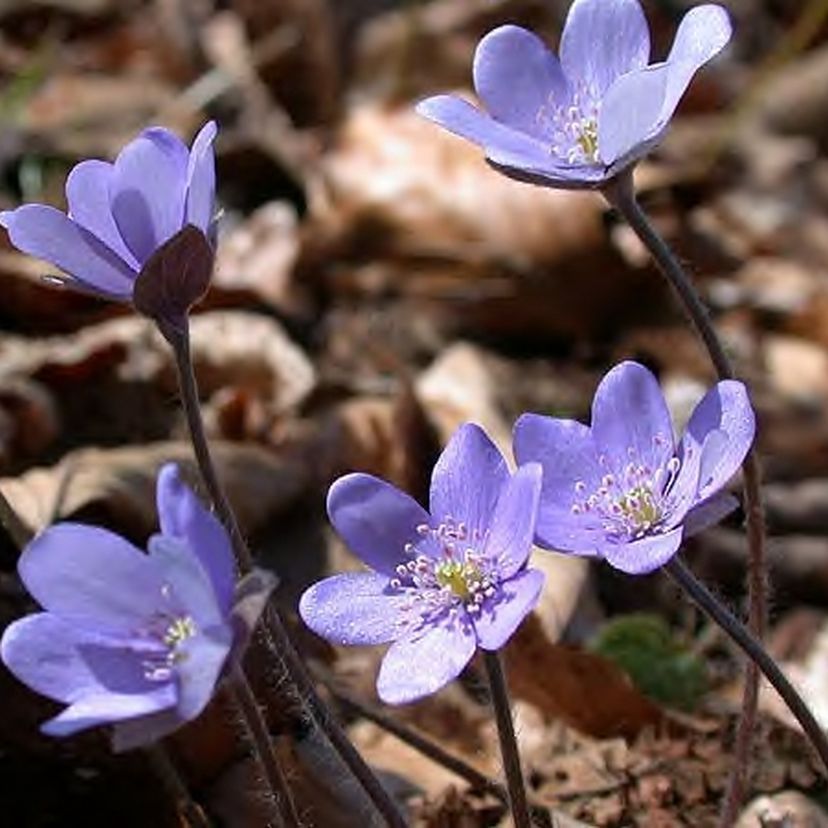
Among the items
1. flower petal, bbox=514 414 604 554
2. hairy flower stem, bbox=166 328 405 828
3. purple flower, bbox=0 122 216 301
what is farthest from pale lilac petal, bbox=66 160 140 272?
flower petal, bbox=514 414 604 554

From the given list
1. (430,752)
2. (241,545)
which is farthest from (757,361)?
(241,545)

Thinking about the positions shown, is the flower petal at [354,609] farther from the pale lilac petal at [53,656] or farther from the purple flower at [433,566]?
the pale lilac petal at [53,656]

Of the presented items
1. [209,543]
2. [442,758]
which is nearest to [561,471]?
[209,543]

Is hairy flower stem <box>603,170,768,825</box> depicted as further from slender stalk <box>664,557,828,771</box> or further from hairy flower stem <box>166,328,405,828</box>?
hairy flower stem <box>166,328,405,828</box>

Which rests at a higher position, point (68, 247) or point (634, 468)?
point (68, 247)

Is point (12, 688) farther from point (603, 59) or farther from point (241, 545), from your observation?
point (603, 59)

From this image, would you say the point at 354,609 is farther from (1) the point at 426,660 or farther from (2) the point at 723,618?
(2) the point at 723,618
